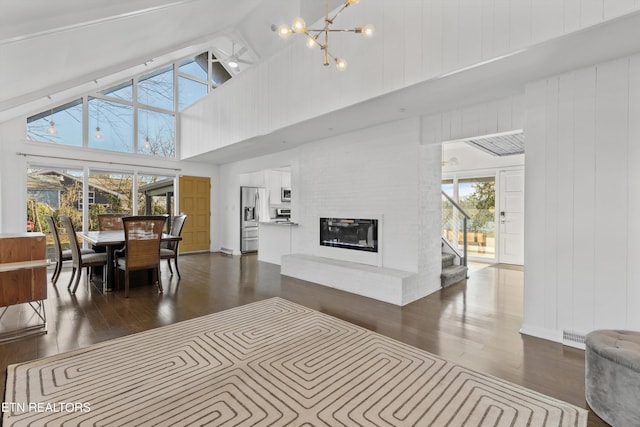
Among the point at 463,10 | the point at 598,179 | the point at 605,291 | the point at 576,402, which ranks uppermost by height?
the point at 463,10

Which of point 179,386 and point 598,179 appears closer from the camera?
point 179,386

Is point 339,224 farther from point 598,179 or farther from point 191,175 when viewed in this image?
point 191,175

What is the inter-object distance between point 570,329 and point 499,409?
149cm

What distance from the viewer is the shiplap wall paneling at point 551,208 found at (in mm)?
2701

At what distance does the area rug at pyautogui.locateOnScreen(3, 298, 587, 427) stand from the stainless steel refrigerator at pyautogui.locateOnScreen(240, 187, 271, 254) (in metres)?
4.97

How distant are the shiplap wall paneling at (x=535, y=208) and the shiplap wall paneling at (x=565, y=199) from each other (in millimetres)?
118

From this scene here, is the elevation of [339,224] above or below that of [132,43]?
below

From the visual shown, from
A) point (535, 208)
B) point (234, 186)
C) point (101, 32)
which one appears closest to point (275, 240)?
point (234, 186)

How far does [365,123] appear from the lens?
423 cm

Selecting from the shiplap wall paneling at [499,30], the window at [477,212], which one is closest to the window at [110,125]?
the shiplap wall paneling at [499,30]

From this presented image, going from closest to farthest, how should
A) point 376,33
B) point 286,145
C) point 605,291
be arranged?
1. point 605,291
2. point 376,33
3. point 286,145

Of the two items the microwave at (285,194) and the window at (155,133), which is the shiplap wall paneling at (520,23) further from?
the window at (155,133)

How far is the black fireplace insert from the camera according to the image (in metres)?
4.41

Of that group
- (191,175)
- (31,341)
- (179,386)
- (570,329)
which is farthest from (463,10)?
(191,175)
